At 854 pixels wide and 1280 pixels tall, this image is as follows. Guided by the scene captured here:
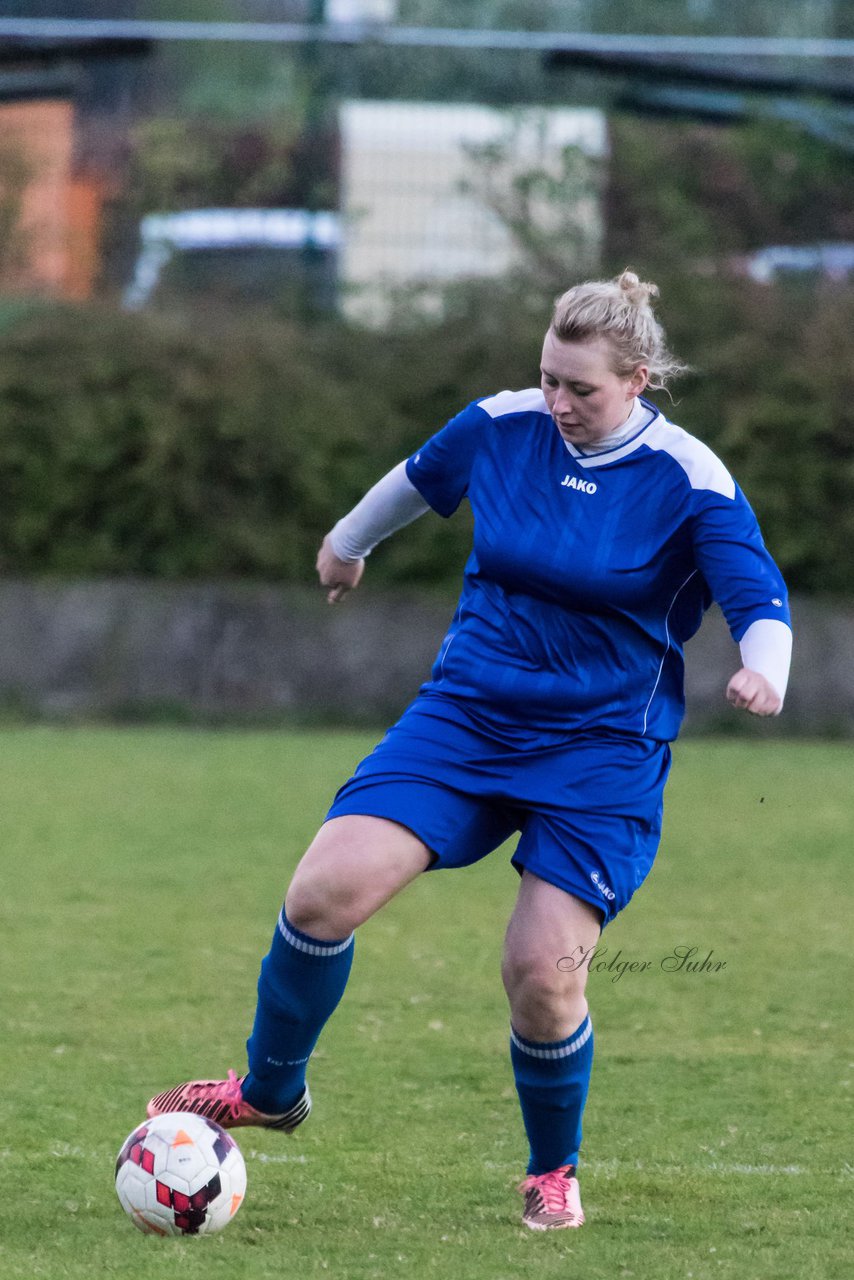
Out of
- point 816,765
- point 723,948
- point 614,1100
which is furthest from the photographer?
point 816,765

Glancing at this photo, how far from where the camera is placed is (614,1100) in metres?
4.59

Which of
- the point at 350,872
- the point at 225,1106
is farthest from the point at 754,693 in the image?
the point at 225,1106

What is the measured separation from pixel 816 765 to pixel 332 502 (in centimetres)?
360

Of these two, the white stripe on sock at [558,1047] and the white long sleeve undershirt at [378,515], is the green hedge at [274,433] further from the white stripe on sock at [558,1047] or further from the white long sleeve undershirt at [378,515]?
the white stripe on sock at [558,1047]

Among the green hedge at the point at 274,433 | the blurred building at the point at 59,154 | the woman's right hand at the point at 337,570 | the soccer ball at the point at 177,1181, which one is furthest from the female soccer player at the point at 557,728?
the blurred building at the point at 59,154

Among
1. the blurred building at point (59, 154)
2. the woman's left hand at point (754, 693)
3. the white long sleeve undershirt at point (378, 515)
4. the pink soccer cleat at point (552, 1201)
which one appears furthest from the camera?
the blurred building at point (59, 154)

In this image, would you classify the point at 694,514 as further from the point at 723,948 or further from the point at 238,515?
the point at 238,515

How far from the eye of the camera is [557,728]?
3680 millimetres

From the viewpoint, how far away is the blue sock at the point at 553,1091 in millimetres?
3697

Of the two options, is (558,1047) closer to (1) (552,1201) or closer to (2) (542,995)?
(2) (542,995)

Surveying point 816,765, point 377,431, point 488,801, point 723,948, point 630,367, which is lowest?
point 816,765

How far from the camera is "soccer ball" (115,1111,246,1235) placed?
3.51 meters

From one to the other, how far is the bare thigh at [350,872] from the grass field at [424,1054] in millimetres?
565

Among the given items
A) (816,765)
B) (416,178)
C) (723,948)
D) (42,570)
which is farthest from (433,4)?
(723,948)
